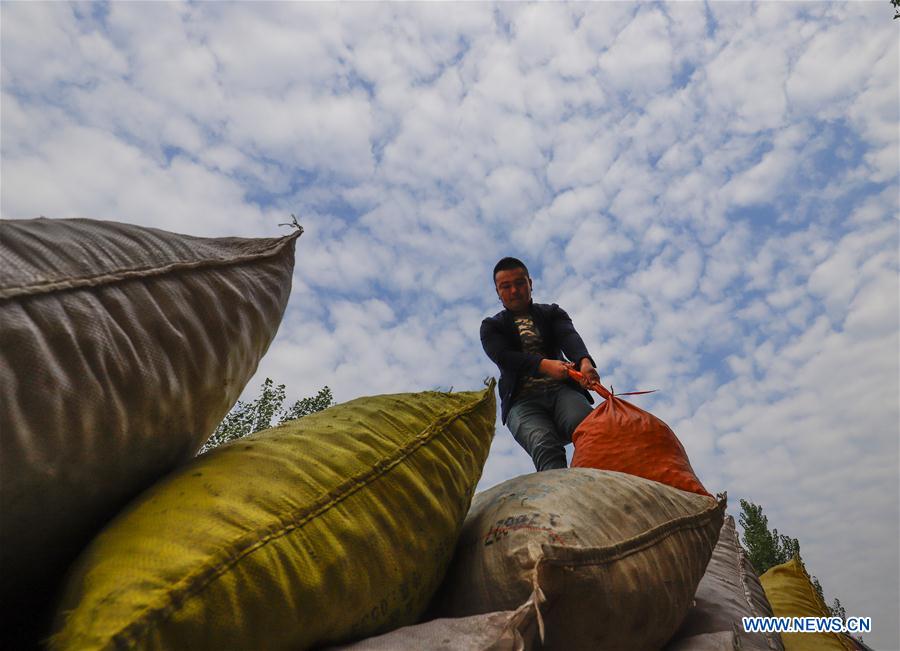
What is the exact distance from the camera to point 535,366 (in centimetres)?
264

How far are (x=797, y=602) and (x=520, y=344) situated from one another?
1460 mm

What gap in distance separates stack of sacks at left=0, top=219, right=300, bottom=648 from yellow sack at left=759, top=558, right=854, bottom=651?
1.68 m

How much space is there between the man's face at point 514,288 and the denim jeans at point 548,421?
471 millimetres

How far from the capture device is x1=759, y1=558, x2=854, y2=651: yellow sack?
5.47 feet

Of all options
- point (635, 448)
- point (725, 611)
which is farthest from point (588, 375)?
point (725, 611)

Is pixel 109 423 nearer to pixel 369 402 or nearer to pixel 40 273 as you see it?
pixel 40 273

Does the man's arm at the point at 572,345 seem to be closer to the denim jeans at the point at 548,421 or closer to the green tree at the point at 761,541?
the denim jeans at the point at 548,421

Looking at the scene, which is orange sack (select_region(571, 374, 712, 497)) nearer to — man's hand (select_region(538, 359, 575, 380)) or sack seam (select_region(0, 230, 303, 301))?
man's hand (select_region(538, 359, 575, 380))

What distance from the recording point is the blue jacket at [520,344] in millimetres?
2676

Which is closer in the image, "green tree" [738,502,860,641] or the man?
the man

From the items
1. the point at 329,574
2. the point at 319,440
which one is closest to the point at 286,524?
the point at 329,574

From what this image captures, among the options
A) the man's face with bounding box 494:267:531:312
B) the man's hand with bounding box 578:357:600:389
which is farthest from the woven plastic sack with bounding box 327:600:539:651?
the man's face with bounding box 494:267:531:312

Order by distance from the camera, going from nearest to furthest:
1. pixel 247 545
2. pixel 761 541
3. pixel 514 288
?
1. pixel 247 545
2. pixel 514 288
3. pixel 761 541

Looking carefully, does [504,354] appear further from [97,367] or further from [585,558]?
[97,367]
